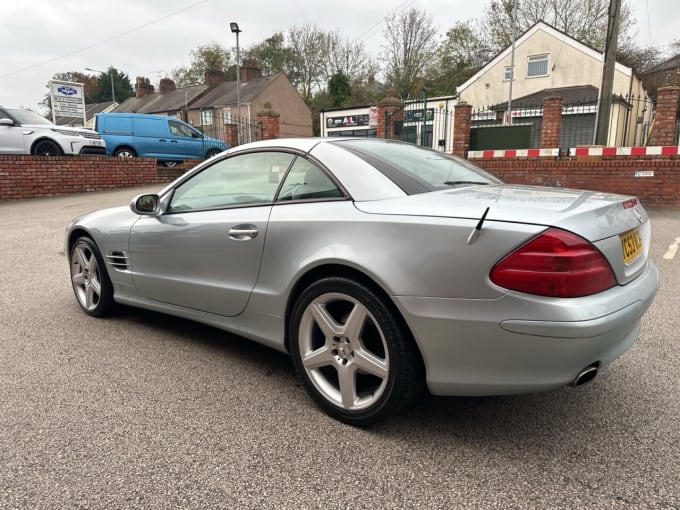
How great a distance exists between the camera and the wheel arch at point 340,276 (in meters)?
2.18

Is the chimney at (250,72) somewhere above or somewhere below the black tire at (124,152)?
above

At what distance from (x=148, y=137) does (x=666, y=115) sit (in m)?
14.5

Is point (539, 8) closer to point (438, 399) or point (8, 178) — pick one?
point (8, 178)

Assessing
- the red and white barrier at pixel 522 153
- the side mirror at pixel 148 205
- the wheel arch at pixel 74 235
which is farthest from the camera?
the red and white barrier at pixel 522 153

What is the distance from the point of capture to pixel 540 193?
8.21 ft

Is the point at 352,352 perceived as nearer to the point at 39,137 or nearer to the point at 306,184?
the point at 306,184

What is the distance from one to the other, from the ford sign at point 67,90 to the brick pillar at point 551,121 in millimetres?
20106

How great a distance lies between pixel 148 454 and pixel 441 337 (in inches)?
55.6

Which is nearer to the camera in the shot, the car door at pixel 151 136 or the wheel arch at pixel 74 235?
the wheel arch at pixel 74 235

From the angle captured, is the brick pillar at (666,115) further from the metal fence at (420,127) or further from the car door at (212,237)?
the car door at (212,237)

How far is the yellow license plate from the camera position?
2.14m

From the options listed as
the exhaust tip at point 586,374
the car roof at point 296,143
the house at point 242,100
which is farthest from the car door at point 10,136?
the house at point 242,100

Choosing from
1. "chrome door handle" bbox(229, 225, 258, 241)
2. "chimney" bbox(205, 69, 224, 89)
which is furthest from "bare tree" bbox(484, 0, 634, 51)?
"chrome door handle" bbox(229, 225, 258, 241)

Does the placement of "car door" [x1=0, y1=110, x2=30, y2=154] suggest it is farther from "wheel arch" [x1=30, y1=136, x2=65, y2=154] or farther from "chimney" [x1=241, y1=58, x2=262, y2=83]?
"chimney" [x1=241, y1=58, x2=262, y2=83]
